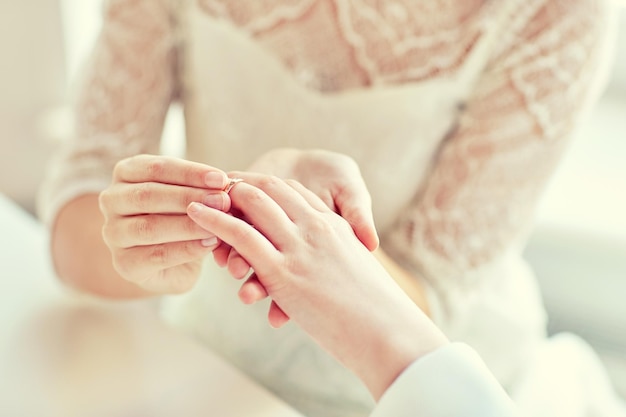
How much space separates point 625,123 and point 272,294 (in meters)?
→ 0.74

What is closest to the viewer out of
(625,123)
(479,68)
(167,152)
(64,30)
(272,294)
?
(272,294)

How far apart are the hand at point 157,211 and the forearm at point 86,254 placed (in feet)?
0.53

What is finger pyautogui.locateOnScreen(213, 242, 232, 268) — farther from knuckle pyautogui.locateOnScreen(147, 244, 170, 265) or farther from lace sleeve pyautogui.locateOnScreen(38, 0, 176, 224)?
lace sleeve pyautogui.locateOnScreen(38, 0, 176, 224)

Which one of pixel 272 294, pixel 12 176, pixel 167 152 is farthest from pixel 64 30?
pixel 272 294

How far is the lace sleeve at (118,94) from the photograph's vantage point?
1.86ft

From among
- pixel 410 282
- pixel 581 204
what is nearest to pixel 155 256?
pixel 410 282

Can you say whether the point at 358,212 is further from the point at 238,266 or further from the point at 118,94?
the point at 118,94

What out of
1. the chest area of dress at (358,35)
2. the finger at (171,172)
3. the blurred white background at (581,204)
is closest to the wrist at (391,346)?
the finger at (171,172)

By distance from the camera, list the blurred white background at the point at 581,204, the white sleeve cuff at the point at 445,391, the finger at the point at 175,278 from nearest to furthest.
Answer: the white sleeve cuff at the point at 445,391, the finger at the point at 175,278, the blurred white background at the point at 581,204

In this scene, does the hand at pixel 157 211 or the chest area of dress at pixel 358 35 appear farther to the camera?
the chest area of dress at pixel 358 35

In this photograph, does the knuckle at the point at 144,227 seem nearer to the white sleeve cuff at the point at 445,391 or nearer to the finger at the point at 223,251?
the finger at the point at 223,251

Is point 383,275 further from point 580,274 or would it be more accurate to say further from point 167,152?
point 580,274

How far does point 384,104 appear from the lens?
54 cm

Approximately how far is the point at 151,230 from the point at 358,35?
0.25m
